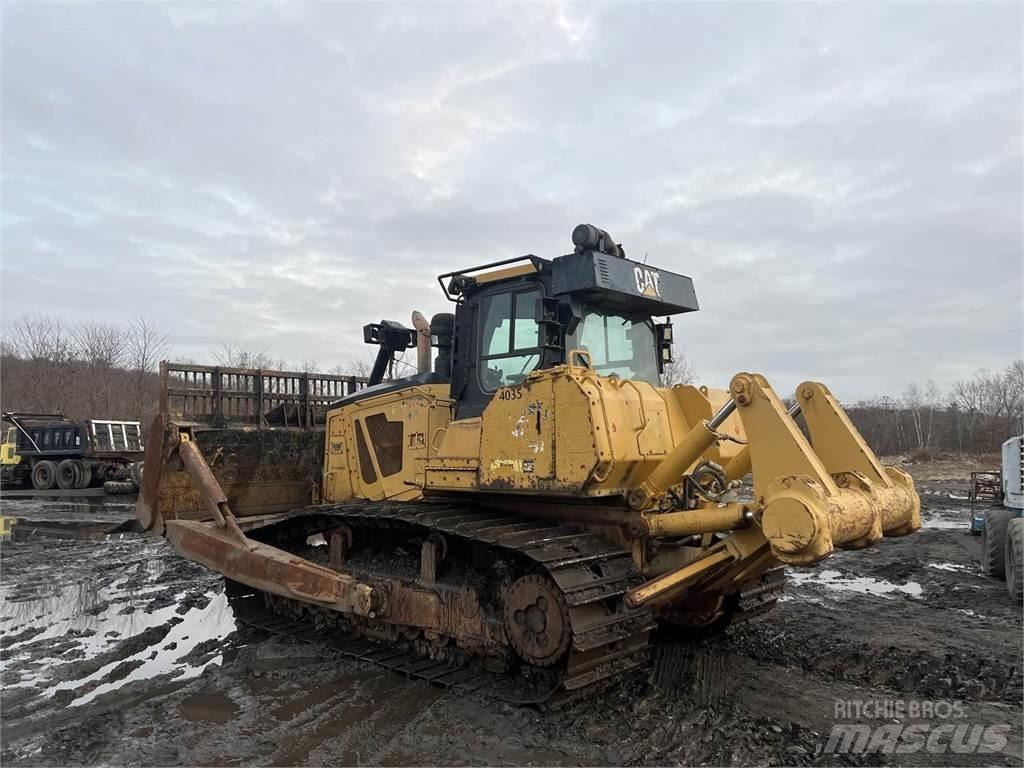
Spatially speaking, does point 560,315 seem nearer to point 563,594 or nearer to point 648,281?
point 648,281

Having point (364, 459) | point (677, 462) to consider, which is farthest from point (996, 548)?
point (364, 459)

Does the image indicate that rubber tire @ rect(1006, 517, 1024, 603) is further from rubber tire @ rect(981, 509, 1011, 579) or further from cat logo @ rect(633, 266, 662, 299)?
cat logo @ rect(633, 266, 662, 299)

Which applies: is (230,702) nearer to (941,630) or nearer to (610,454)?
(610,454)

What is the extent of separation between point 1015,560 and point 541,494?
685 cm

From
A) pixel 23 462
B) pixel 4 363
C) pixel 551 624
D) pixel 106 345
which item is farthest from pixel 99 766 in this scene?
pixel 4 363

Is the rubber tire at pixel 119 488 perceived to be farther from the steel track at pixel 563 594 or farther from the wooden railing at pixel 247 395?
the steel track at pixel 563 594

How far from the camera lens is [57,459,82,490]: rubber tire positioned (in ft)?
82.4

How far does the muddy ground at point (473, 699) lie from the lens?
14.0 feet

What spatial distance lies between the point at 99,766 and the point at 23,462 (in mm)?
28674

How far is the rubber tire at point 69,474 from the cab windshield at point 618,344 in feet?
82.7

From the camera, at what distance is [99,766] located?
4070 millimetres

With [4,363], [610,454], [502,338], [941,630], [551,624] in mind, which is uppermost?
[4,363]

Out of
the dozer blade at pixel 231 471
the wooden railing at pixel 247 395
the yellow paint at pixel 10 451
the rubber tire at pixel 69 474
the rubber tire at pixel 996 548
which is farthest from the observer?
the yellow paint at pixel 10 451

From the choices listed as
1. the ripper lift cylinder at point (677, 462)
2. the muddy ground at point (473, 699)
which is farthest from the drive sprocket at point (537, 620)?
the ripper lift cylinder at point (677, 462)
